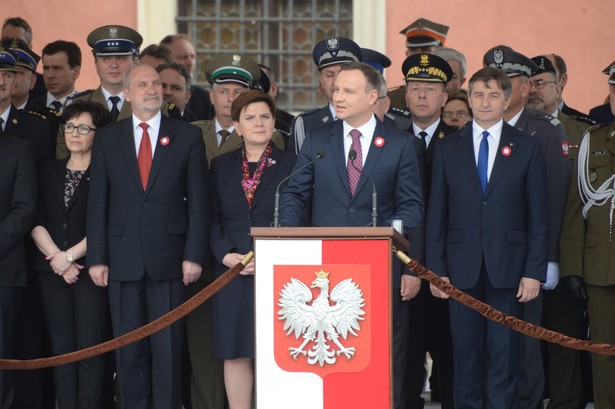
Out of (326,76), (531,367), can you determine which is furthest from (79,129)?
(531,367)

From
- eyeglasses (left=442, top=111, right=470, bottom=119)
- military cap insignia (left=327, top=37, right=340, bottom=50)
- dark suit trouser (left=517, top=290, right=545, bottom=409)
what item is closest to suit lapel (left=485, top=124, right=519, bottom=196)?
dark suit trouser (left=517, top=290, right=545, bottom=409)

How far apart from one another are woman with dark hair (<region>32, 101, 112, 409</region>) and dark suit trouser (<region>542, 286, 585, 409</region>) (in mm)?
2568

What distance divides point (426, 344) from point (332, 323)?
7.21 ft

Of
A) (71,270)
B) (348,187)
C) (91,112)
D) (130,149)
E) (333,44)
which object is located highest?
(333,44)

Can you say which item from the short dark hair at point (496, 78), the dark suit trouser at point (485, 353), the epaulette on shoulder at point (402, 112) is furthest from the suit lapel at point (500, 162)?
the epaulette on shoulder at point (402, 112)

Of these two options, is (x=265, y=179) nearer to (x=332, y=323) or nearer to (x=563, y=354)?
(x=332, y=323)

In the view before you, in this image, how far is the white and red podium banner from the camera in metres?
6.18

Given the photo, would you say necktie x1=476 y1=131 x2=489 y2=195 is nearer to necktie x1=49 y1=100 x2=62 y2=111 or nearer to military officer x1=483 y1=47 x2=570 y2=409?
military officer x1=483 y1=47 x2=570 y2=409

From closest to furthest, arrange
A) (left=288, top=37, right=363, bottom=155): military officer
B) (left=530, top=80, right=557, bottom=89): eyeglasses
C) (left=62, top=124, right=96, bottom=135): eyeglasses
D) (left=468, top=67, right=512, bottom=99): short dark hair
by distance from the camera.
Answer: (left=468, top=67, right=512, bottom=99): short dark hair < (left=62, top=124, right=96, bottom=135): eyeglasses < (left=288, top=37, right=363, bottom=155): military officer < (left=530, top=80, right=557, bottom=89): eyeglasses

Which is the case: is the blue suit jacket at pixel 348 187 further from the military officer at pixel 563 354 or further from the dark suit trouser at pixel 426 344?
the military officer at pixel 563 354

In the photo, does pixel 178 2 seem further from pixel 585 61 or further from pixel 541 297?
pixel 541 297

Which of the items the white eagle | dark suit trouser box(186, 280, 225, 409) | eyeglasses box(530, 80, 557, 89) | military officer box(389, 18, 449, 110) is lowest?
dark suit trouser box(186, 280, 225, 409)

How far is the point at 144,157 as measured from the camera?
773 cm

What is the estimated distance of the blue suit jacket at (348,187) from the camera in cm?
701
